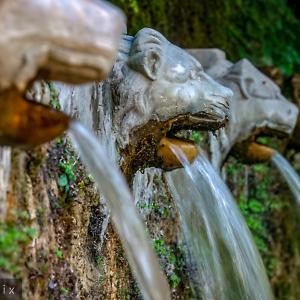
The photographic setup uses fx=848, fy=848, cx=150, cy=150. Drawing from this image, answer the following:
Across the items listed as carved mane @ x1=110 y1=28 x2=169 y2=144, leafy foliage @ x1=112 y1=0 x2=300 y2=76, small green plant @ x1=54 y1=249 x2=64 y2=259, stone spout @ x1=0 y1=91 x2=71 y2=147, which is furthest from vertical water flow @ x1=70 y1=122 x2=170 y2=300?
leafy foliage @ x1=112 y1=0 x2=300 y2=76

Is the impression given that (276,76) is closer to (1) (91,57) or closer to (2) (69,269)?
(2) (69,269)

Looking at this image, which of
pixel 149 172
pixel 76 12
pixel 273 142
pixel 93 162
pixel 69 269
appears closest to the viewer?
pixel 76 12

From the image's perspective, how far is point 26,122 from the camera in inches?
103

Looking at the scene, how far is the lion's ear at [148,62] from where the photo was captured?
146 inches

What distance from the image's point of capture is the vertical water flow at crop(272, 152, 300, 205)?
557 centimetres

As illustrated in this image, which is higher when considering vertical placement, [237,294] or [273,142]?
[273,142]

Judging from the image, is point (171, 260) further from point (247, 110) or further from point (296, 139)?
point (296, 139)

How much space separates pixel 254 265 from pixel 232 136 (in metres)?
0.90

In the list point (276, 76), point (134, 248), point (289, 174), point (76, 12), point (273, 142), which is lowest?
point (134, 248)

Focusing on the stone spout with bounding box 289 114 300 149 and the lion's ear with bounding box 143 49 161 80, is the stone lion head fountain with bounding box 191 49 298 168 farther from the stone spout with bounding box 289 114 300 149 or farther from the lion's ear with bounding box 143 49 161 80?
the lion's ear with bounding box 143 49 161 80

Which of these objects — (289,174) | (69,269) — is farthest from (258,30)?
(69,269)

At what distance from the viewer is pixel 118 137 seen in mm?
3785

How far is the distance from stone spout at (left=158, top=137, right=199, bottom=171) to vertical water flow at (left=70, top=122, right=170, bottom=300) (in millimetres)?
959

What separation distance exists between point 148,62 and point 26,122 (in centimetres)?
122
